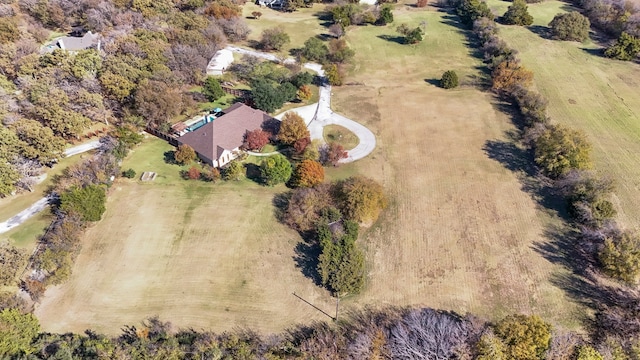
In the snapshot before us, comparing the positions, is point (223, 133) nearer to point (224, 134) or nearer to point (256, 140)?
point (224, 134)

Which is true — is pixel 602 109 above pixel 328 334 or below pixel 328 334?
above

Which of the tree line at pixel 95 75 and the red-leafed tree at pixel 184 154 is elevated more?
the tree line at pixel 95 75

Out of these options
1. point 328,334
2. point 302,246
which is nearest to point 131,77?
point 302,246

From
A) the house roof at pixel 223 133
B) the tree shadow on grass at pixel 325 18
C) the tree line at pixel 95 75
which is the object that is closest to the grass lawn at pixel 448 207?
the house roof at pixel 223 133

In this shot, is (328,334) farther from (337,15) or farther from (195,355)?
(337,15)

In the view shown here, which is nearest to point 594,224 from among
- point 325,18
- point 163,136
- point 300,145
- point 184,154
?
point 300,145

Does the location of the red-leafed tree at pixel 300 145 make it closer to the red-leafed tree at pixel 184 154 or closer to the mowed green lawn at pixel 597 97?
the red-leafed tree at pixel 184 154
